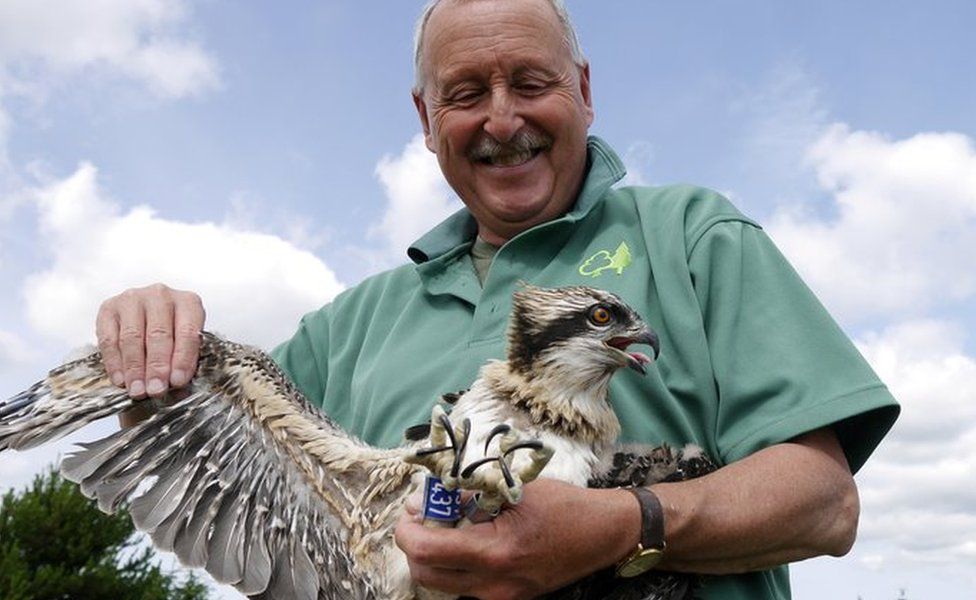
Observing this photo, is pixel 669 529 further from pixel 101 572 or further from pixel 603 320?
pixel 101 572

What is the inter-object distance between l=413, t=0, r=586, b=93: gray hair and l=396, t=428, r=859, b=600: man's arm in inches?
83.3

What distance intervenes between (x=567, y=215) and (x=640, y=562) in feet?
5.19

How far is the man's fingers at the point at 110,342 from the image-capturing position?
13.4ft

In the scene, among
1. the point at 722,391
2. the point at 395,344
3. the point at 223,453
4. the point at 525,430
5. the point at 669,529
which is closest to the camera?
the point at 669,529

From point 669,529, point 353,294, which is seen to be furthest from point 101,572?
point 669,529

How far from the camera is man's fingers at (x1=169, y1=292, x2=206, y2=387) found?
4.07m

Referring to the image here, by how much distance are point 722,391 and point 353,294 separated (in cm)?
218

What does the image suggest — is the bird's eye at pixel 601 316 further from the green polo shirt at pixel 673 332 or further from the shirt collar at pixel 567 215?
the shirt collar at pixel 567 215

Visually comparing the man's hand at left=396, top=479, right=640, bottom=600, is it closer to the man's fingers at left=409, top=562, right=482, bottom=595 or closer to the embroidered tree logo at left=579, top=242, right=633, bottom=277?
the man's fingers at left=409, top=562, right=482, bottom=595

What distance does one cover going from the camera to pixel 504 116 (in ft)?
14.7

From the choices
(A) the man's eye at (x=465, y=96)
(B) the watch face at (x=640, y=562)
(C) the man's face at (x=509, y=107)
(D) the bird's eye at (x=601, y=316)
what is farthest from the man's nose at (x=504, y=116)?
(B) the watch face at (x=640, y=562)

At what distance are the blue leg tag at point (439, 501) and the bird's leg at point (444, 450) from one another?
73mm

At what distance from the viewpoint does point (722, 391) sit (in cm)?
382

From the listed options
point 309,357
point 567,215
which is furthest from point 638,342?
point 309,357
